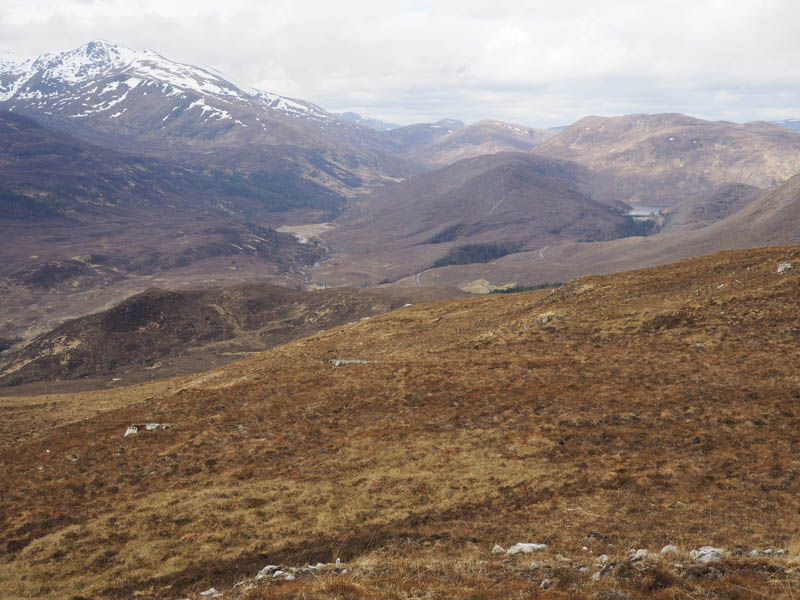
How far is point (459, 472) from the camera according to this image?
→ 1028 inches

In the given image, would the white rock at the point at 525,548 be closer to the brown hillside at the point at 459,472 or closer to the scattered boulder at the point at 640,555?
the brown hillside at the point at 459,472

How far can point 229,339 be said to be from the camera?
161 metres

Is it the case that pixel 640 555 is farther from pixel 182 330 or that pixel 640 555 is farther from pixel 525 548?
pixel 182 330

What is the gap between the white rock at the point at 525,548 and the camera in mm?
17609

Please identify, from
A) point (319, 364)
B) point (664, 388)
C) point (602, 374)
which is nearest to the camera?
point (664, 388)

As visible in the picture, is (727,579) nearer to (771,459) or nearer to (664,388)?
(771,459)

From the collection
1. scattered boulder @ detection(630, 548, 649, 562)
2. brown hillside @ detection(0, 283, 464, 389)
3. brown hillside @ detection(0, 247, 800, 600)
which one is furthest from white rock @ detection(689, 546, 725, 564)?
brown hillside @ detection(0, 283, 464, 389)

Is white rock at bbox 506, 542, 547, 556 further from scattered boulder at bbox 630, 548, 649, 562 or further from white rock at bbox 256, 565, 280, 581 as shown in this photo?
white rock at bbox 256, 565, 280, 581

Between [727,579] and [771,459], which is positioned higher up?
[727,579]

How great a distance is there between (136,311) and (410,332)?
131m

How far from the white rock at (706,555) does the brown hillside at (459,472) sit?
40cm

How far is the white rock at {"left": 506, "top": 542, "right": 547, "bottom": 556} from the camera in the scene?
17.6 m

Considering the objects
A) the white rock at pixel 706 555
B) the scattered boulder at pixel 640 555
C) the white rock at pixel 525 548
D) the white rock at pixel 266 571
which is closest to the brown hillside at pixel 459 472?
the scattered boulder at pixel 640 555

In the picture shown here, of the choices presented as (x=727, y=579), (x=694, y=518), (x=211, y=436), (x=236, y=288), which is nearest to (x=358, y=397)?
(x=211, y=436)
